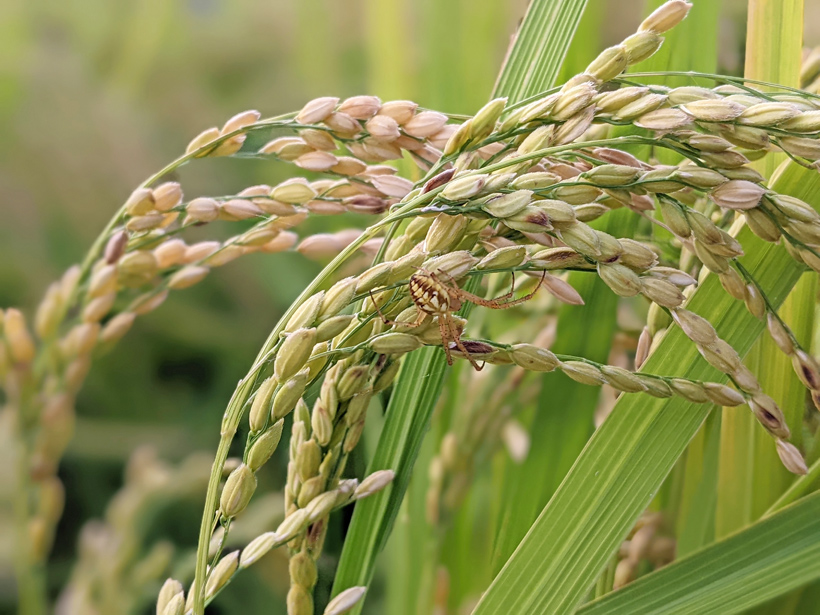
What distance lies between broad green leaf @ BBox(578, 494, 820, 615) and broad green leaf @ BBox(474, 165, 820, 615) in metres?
0.03

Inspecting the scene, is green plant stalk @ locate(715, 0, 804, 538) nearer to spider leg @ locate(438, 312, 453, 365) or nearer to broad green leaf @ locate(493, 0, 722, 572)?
broad green leaf @ locate(493, 0, 722, 572)

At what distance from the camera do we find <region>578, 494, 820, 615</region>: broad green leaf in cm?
26

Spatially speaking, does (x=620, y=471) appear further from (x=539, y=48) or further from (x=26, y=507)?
(x=26, y=507)

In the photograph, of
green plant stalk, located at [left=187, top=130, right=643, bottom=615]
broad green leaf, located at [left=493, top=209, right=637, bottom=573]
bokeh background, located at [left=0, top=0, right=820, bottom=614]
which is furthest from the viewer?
bokeh background, located at [left=0, top=0, right=820, bottom=614]

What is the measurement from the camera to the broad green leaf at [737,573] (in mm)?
255

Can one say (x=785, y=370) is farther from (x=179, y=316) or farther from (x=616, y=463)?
(x=179, y=316)

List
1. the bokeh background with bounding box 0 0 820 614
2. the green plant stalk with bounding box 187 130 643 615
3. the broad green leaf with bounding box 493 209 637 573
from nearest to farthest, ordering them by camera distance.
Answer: the green plant stalk with bounding box 187 130 643 615, the broad green leaf with bounding box 493 209 637 573, the bokeh background with bounding box 0 0 820 614

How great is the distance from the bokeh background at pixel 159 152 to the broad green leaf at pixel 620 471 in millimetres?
344

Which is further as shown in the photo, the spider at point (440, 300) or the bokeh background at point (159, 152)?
the bokeh background at point (159, 152)

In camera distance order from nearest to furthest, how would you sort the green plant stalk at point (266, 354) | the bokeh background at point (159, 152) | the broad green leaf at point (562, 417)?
the green plant stalk at point (266, 354)
the broad green leaf at point (562, 417)
the bokeh background at point (159, 152)

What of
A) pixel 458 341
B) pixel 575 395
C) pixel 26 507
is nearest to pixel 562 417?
pixel 575 395

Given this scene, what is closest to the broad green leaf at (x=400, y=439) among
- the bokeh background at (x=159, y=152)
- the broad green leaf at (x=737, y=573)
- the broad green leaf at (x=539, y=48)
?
the broad green leaf at (x=539, y=48)

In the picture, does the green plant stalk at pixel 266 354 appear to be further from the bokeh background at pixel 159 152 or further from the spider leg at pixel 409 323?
the bokeh background at pixel 159 152

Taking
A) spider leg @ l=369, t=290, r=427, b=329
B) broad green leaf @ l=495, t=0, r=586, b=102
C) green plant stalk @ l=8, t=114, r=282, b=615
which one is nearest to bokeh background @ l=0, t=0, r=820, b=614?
green plant stalk @ l=8, t=114, r=282, b=615
